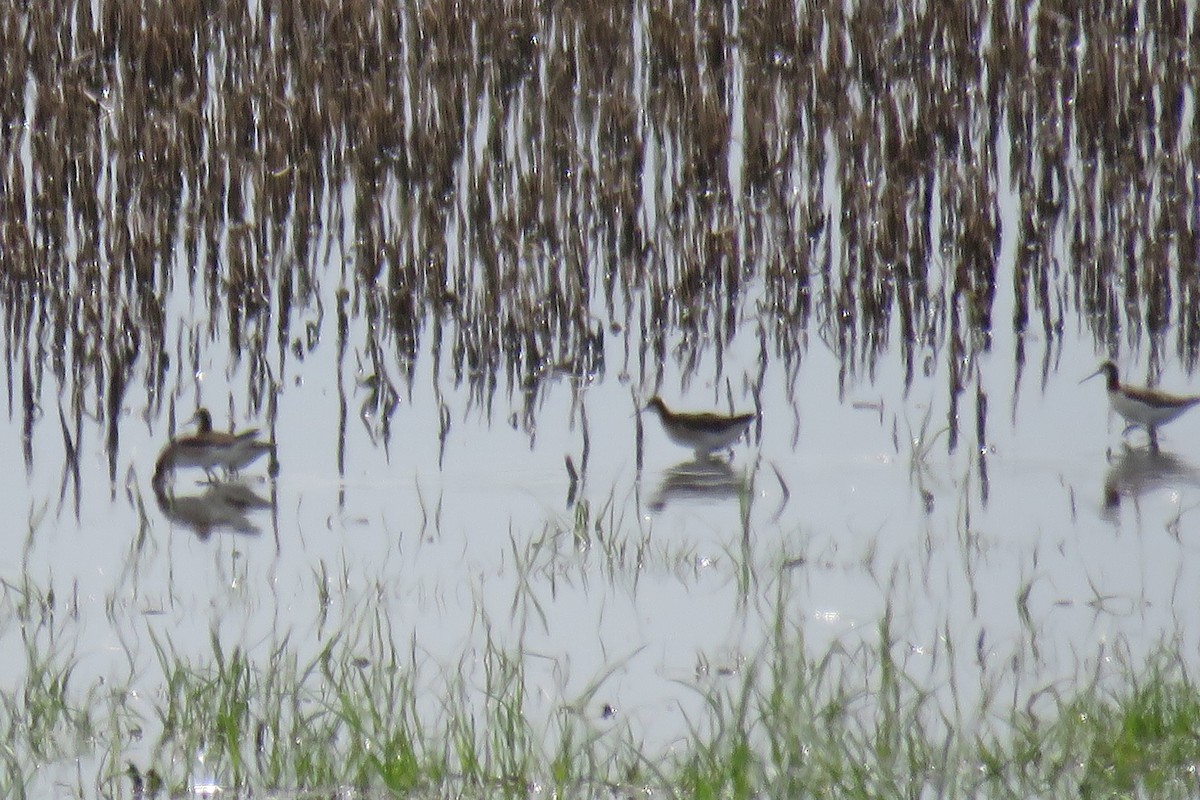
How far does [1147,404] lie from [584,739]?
4645 millimetres

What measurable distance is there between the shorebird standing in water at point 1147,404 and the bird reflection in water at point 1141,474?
0.44 feet

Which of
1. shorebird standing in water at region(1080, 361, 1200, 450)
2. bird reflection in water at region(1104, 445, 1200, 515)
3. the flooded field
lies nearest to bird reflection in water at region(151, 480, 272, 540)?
the flooded field

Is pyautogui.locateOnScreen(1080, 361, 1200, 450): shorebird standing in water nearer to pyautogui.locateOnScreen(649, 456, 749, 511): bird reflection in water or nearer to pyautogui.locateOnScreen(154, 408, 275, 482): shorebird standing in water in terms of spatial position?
pyautogui.locateOnScreen(649, 456, 749, 511): bird reflection in water

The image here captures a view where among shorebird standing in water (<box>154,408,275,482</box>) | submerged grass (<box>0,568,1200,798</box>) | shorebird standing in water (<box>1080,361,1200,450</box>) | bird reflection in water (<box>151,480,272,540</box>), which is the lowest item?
submerged grass (<box>0,568,1200,798</box>)

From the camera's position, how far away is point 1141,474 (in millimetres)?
7230

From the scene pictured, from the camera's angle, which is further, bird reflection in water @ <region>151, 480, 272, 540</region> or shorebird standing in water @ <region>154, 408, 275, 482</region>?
shorebird standing in water @ <region>154, 408, 275, 482</region>

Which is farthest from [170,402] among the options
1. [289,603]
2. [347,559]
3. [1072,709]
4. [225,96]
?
[1072,709]

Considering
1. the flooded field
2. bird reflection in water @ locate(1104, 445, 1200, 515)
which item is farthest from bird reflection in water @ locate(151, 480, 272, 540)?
bird reflection in water @ locate(1104, 445, 1200, 515)

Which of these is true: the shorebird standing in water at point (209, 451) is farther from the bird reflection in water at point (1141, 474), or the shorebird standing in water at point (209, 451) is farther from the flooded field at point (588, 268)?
the bird reflection in water at point (1141, 474)

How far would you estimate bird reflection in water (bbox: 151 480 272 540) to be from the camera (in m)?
6.46

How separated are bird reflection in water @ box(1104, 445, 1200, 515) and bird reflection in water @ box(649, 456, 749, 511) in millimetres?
1470

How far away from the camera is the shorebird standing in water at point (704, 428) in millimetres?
7465

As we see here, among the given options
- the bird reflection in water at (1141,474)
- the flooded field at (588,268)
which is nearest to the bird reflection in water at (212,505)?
the flooded field at (588,268)

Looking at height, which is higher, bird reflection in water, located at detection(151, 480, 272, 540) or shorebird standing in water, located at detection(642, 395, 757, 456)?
shorebird standing in water, located at detection(642, 395, 757, 456)
